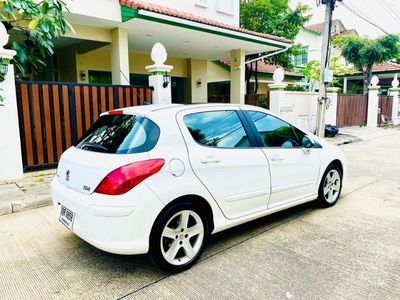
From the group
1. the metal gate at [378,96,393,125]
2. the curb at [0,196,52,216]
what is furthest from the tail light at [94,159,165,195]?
the metal gate at [378,96,393,125]

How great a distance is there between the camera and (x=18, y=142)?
237 inches

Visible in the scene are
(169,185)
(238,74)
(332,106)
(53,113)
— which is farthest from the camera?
(332,106)

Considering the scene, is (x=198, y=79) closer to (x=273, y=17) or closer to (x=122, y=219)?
(x=273, y=17)

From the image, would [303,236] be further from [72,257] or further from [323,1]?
[323,1]

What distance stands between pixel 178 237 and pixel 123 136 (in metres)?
1.07

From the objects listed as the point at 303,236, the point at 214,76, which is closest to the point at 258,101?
the point at 214,76

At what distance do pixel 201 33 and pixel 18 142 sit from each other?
5.75m

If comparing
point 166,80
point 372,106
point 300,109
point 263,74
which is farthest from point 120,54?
point 372,106

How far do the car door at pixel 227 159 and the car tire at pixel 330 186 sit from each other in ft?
4.21

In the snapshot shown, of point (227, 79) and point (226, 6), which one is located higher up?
point (226, 6)

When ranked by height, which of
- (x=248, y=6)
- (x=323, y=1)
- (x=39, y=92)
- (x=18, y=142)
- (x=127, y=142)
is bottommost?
(x=18, y=142)

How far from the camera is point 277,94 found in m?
11.2

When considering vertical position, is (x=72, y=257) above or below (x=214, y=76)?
below

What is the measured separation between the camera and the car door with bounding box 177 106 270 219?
311 cm
